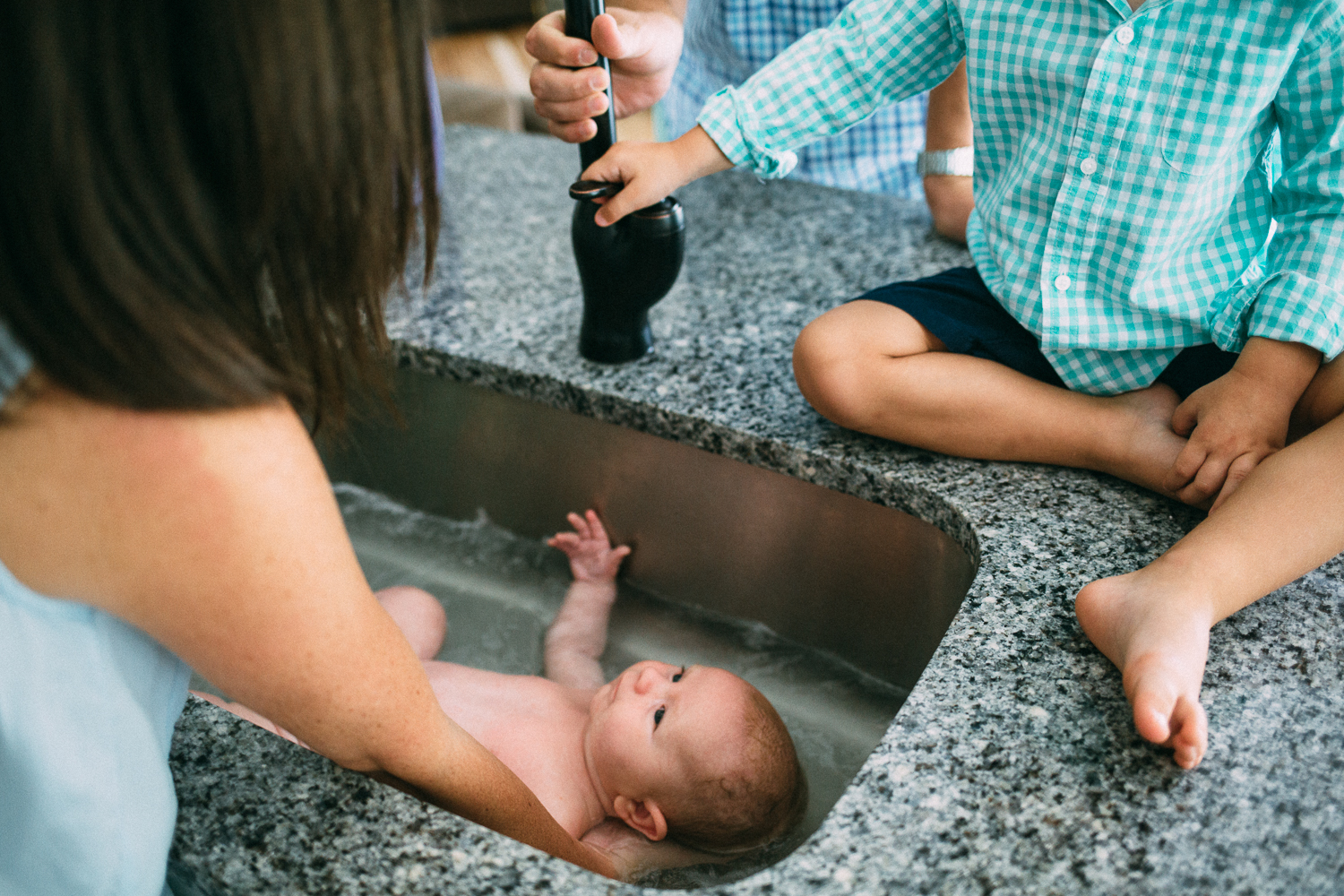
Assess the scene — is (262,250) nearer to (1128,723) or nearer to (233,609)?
(233,609)

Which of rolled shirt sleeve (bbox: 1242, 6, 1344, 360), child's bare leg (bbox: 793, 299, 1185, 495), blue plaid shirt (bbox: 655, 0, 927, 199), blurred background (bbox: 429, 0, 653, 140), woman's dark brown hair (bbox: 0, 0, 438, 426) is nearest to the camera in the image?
woman's dark brown hair (bbox: 0, 0, 438, 426)

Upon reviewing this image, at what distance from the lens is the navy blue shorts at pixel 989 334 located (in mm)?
913

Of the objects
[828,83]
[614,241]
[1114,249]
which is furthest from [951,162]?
[614,241]

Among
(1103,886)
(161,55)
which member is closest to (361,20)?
(161,55)

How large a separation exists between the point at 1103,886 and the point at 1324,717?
0.74 ft

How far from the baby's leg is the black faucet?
1.35 feet

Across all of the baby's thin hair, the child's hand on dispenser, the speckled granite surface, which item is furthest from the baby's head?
the child's hand on dispenser

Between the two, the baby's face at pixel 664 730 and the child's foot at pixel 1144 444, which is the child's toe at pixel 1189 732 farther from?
the baby's face at pixel 664 730

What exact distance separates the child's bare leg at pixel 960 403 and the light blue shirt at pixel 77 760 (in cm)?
62

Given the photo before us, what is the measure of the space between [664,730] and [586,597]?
239 mm

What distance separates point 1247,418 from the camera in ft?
2.56

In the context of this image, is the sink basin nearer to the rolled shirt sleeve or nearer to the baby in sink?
the baby in sink

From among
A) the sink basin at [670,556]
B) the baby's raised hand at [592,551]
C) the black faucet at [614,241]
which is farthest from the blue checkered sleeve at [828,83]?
the baby's raised hand at [592,551]

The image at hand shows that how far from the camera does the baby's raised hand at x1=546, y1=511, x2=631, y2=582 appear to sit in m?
1.13
